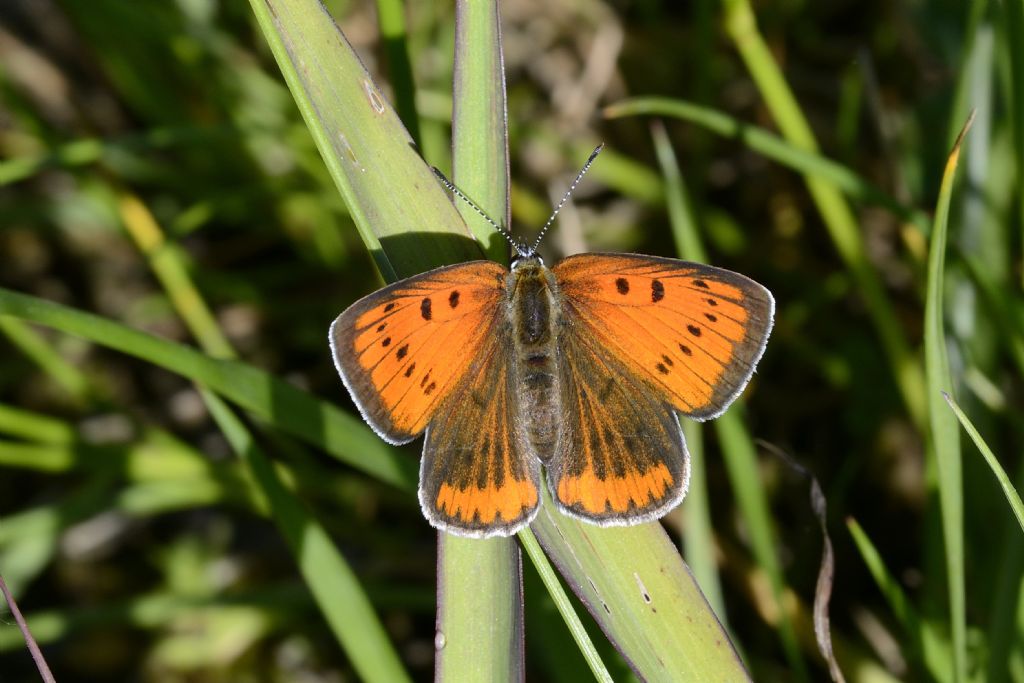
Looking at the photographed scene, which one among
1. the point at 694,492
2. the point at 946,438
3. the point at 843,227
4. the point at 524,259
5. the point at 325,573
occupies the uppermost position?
the point at 843,227

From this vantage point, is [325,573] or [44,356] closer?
[325,573]

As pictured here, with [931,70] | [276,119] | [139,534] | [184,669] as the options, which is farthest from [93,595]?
[931,70]

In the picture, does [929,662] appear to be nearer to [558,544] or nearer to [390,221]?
[558,544]

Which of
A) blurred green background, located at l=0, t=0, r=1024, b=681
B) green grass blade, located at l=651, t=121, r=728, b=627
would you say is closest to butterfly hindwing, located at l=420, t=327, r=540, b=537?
green grass blade, located at l=651, t=121, r=728, b=627

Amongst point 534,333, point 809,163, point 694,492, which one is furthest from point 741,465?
point 809,163

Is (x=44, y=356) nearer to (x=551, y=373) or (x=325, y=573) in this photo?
(x=325, y=573)

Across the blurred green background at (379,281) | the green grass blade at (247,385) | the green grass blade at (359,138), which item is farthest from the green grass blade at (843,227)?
the green grass blade at (247,385)

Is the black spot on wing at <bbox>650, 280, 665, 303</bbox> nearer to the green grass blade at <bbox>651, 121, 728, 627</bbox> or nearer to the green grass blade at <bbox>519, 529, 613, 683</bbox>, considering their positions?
the green grass blade at <bbox>651, 121, 728, 627</bbox>
